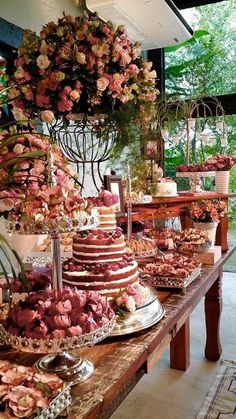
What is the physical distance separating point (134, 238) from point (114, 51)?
948 mm

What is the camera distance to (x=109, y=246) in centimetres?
143

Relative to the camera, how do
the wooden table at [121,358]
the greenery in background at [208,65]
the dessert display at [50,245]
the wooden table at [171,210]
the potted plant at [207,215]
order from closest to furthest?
the wooden table at [121,358], the dessert display at [50,245], the potted plant at [207,215], the wooden table at [171,210], the greenery in background at [208,65]

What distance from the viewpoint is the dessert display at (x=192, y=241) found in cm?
223

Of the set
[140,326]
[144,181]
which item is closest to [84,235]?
[140,326]

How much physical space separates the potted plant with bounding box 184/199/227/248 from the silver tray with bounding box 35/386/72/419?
1.72 meters

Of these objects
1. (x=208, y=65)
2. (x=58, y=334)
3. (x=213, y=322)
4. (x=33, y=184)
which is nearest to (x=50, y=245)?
(x=33, y=184)

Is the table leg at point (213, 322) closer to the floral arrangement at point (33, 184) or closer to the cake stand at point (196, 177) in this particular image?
the cake stand at point (196, 177)

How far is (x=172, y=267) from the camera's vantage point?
183 cm

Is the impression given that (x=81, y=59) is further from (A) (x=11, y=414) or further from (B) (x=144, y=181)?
(B) (x=144, y=181)

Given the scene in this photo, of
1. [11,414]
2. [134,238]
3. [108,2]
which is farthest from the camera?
[108,2]

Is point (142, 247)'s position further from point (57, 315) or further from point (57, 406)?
point (57, 406)

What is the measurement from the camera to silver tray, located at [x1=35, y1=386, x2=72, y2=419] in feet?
2.44

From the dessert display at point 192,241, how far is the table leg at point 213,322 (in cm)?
64

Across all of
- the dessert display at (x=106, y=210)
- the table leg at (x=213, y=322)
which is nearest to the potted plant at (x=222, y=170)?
the table leg at (x=213, y=322)
